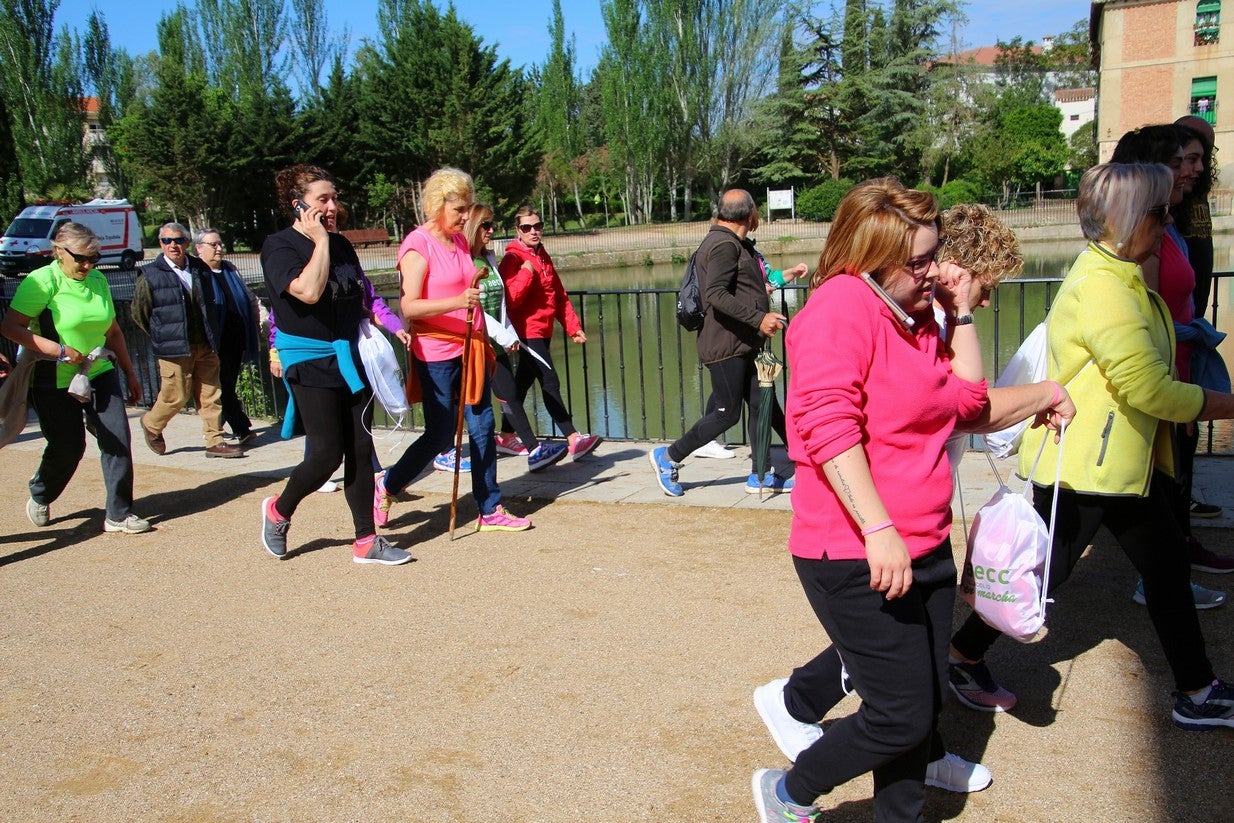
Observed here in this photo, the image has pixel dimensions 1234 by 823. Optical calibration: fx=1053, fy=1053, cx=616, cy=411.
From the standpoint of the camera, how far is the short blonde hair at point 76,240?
18.6 ft

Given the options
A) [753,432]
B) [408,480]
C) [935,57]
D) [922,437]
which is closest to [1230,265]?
[753,432]

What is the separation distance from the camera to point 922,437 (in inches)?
98.2

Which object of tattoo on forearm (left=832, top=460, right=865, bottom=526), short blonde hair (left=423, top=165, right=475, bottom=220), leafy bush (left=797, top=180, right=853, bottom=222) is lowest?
tattoo on forearm (left=832, top=460, right=865, bottom=526)

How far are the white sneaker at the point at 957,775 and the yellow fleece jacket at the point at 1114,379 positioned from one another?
91 centimetres

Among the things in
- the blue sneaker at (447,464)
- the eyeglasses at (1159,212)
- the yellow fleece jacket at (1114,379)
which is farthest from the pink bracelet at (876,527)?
the blue sneaker at (447,464)

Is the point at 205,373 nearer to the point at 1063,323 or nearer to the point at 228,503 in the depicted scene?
the point at 228,503

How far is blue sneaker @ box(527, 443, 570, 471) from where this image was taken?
701cm

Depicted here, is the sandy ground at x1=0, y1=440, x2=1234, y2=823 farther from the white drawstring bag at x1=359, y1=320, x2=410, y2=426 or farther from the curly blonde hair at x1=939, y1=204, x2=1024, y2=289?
the curly blonde hair at x1=939, y1=204, x2=1024, y2=289

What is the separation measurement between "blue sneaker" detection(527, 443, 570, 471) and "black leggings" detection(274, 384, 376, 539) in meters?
1.85

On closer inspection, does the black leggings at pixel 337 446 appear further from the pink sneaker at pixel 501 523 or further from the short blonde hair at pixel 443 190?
the short blonde hair at pixel 443 190

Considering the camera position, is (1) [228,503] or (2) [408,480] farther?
(1) [228,503]

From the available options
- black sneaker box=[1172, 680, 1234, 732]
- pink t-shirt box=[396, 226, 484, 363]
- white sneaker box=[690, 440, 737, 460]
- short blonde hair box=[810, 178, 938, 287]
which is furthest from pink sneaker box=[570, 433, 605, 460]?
short blonde hair box=[810, 178, 938, 287]

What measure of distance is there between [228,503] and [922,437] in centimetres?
532

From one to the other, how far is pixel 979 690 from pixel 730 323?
2945 millimetres
